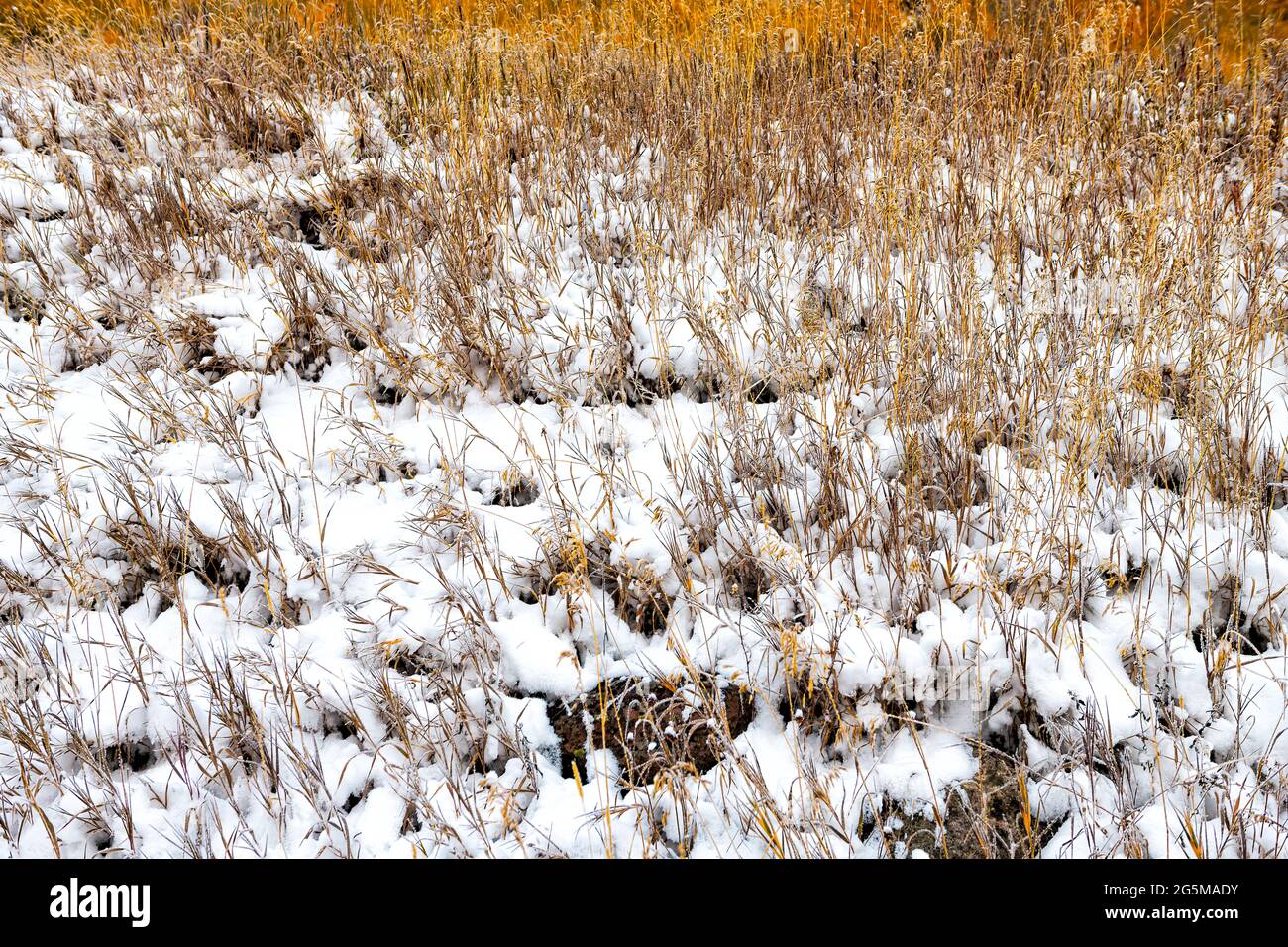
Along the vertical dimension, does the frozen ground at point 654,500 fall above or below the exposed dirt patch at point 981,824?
above

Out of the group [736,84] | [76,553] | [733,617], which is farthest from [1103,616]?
[736,84]

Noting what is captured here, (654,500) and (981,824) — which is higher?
(654,500)

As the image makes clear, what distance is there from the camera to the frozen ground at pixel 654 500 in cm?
A: 195

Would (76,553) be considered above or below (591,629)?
above

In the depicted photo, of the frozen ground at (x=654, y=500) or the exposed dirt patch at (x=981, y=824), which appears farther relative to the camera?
the frozen ground at (x=654, y=500)

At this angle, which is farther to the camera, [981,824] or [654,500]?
[654,500]

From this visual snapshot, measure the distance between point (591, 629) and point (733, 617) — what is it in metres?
0.43

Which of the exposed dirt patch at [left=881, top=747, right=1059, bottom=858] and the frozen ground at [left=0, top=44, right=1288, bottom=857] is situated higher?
the frozen ground at [left=0, top=44, right=1288, bottom=857]

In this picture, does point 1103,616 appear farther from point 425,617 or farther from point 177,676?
point 177,676

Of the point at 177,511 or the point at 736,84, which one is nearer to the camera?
the point at 177,511

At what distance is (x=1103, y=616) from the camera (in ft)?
7.25

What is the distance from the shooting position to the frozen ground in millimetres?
1947

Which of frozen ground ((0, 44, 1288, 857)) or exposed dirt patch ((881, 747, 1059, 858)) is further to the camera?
frozen ground ((0, 44, 1288, 857))

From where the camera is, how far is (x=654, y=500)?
2.58 metres
